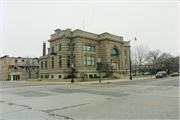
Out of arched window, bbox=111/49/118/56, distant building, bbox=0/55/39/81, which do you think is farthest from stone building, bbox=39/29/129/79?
distant building, bbox=0/55/39/81

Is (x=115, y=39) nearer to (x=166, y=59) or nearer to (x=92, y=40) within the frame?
(x=92, y=40)

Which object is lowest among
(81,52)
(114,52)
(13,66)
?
(13,66)

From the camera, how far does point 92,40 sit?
137 feet

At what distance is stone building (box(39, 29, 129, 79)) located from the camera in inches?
1485

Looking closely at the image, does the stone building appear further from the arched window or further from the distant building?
the distant building

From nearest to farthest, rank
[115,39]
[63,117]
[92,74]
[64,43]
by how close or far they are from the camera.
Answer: [63,117] → [64,43] → [92,74] → [115,39]

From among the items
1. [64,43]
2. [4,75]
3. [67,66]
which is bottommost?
[4,75]

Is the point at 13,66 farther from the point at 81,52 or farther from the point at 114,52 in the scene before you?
the point at 114,52

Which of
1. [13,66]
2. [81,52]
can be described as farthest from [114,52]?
[13,66]

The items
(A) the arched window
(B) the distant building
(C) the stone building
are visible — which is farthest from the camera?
(B) the distant building

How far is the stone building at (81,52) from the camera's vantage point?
37.7 metres

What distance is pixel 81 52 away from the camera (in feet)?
126

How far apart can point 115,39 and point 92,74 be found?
44.5 ft

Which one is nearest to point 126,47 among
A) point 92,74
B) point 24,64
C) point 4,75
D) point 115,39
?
point 115,39
